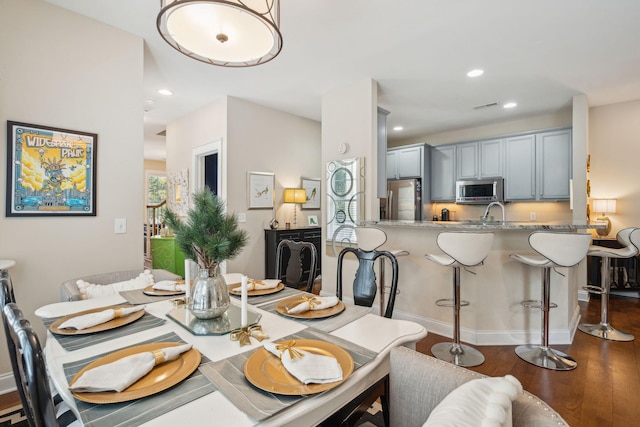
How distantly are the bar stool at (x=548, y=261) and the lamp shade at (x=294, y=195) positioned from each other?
2951mm

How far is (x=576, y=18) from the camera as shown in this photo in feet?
8.01

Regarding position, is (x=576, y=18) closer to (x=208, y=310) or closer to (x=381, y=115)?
(x=381, y=115)

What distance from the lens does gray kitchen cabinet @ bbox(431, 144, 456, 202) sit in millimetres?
5633

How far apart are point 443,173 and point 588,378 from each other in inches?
158

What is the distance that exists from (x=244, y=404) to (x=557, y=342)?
322 cm

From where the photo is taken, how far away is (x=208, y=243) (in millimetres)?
1248

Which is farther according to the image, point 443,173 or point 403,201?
point 443,173

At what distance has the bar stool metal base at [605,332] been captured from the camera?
2.93 metres

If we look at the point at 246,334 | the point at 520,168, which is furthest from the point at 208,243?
the point at 520,168

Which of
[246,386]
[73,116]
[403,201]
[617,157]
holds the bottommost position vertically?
[246,386]

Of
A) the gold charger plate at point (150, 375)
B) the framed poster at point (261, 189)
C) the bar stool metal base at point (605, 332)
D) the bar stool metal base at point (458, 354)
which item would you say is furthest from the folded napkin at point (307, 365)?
the framed poster at point (261, 189)

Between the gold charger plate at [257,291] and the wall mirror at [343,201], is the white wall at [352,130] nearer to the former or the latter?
the wall mirror at [343,201]

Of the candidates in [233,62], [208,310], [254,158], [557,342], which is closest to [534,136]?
[557,342]

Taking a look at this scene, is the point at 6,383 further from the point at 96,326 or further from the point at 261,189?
the point at 261,189
